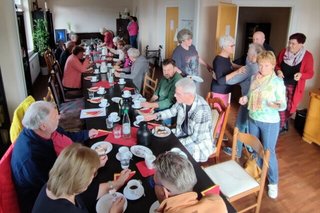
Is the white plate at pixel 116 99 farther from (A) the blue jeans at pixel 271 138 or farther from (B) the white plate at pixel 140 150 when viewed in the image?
(A) the blue jeans at pixel 271 138

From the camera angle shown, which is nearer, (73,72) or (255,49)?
(255,49)

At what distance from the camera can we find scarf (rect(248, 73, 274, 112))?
2.48 m

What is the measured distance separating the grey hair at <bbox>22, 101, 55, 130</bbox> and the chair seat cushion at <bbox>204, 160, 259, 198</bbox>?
1.33m

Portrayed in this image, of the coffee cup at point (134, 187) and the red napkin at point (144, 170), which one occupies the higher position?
the red napkin at point (144, 170)

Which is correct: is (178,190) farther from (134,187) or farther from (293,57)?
(293,57)

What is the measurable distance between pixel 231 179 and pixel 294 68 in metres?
Answer: 2.21

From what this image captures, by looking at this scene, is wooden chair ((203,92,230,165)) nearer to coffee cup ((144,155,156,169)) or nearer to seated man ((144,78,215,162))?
seated man ((144,78,215,162))

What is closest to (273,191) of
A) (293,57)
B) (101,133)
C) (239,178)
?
(239,178)

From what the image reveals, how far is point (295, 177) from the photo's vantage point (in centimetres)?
294

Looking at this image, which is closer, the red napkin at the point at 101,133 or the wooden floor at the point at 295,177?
the red napkin at the point at 101,133

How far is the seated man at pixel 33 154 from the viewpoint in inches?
62.3

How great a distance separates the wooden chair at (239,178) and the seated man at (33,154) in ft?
4.10

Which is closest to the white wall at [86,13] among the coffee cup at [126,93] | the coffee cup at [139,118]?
the coffee cup at [126,93]

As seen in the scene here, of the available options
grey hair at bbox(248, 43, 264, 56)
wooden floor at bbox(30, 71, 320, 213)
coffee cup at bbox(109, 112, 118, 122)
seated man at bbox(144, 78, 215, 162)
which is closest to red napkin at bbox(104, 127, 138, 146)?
coffee cup at bbox(109, 112, 118, 122)
